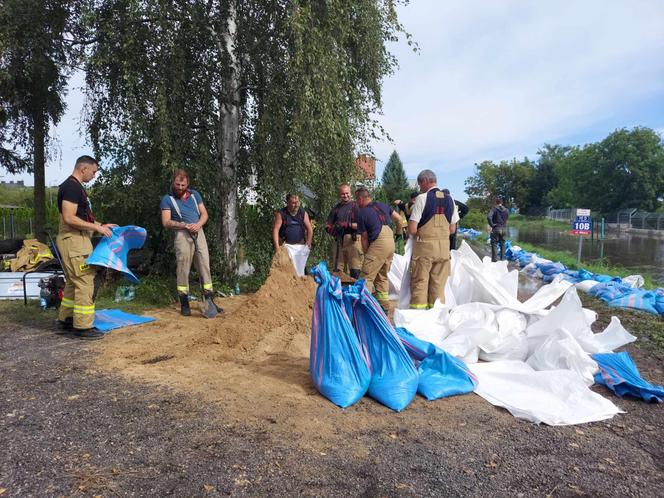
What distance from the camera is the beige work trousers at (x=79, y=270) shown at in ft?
15.0

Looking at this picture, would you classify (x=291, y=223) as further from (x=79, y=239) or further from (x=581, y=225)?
(x=581, y=225)

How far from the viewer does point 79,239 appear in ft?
15.2

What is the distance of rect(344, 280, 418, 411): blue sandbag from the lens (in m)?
3.17

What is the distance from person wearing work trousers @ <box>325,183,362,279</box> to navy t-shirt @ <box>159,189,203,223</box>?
1.99 metres

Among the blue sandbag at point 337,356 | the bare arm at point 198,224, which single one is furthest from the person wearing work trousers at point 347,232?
the blue sandbag at point 337,356

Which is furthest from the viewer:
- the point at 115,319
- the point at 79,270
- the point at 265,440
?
the point at 115,319

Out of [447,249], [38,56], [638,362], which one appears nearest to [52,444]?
[447,249]

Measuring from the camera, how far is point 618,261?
1541cm

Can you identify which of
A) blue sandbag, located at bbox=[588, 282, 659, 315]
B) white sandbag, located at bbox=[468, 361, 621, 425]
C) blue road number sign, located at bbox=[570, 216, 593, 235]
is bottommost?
white sandbag, located at bbox=[468, 361, 621, 425]

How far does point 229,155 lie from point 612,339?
5.64m

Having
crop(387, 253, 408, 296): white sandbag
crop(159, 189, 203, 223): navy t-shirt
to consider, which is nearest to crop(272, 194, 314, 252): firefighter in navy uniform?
crop(159, 189, 203, 223): navy t-shirt

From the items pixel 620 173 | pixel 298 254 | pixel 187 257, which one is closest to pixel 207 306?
pixel 187 257

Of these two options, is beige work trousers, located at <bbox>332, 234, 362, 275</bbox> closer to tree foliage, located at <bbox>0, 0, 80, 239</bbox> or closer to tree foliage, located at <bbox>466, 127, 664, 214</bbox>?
tree foliage, located at <bbox>0, 0, 80, 239</bbox>

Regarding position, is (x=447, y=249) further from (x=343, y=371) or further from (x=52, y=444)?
(x=52, y=444)
